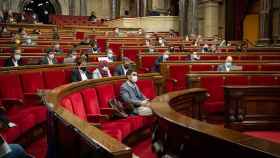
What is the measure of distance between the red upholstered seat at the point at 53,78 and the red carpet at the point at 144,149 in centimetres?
178

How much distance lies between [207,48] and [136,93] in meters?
6.79

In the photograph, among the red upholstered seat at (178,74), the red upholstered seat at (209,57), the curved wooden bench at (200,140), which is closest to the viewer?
the curved wooden bench at (200,140)

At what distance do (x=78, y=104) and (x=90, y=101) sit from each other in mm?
453

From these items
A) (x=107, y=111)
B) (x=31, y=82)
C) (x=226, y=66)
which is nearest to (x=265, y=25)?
(x=226, y=66)

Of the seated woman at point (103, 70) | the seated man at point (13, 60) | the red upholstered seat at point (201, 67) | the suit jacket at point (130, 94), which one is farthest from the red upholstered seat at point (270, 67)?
the seated man at point (13, 60)

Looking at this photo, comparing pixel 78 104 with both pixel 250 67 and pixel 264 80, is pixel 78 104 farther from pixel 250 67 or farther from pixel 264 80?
pixel 250 67

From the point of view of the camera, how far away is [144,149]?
5316 mm

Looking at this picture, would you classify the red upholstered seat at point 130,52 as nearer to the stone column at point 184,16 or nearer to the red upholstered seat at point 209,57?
the red upholstered seat at point 209,57

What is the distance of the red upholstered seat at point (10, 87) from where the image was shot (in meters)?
5.54

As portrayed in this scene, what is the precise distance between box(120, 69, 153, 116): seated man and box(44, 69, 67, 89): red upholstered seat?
49.1 inches

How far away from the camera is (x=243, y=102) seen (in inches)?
255

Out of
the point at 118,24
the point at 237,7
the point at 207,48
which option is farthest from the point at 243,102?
the point at 118,24

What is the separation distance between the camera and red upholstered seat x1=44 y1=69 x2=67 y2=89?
21.7 feet

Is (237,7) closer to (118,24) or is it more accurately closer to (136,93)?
(118,24)
